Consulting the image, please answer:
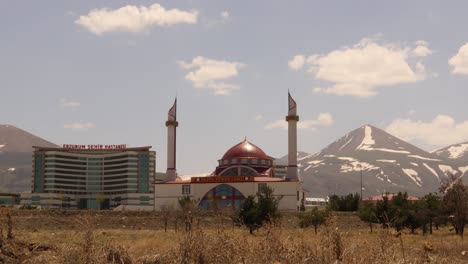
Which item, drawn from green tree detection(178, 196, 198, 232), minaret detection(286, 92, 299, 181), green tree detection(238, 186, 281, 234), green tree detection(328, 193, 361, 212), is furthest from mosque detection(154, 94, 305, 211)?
green tree detection(238, 186, 281, 234)

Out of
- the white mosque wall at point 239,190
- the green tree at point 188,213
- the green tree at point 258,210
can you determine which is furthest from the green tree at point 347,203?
the green tree at point 258,210

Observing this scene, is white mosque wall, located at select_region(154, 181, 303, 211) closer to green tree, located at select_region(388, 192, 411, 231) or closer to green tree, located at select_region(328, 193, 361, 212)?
green tree, located at select_region(328, 193, 361, 212)

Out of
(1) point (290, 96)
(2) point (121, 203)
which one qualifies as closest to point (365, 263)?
(1) point (290, 96)

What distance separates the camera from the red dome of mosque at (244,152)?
130 metres

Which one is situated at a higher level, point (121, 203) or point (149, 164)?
point (149, 164)

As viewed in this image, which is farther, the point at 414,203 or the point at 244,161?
the point at 244,161

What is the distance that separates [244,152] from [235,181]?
15.9 m

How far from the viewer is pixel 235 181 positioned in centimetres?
11550

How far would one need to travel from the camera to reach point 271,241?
48.1 feet

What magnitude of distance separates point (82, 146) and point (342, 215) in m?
119

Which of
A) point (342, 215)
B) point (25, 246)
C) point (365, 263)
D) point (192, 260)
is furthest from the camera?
point (342, 215)

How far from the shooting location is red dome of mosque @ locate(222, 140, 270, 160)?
427 ft

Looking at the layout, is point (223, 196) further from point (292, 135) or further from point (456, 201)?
point (456, 201)

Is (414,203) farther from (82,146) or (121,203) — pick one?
(82,146)
